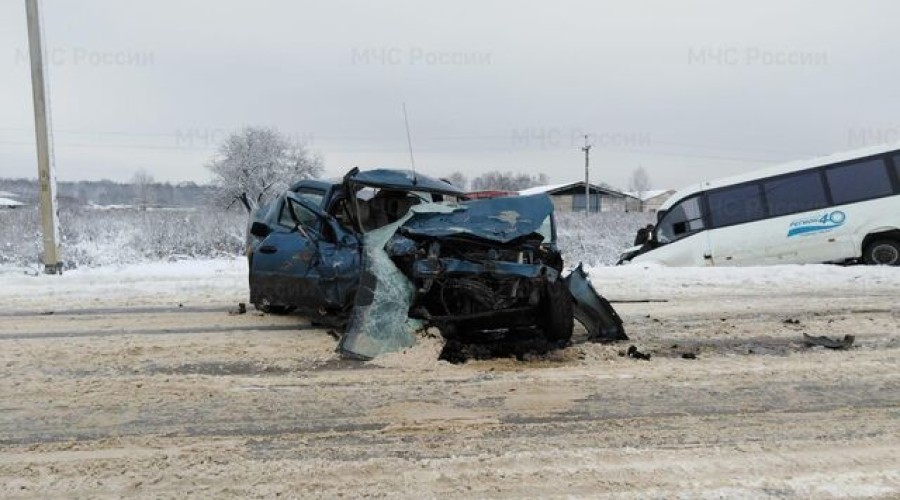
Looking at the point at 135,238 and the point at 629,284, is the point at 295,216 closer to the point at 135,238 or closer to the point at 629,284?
the point at 629,284

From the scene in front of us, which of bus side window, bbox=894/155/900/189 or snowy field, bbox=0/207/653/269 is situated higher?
bus side window, bbox=894/155/900/189

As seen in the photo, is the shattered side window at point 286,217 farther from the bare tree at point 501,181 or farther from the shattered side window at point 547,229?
the bare tree at point 501,181

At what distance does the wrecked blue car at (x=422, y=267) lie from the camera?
5.32 metres

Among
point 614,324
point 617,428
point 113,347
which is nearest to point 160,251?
point 113,347

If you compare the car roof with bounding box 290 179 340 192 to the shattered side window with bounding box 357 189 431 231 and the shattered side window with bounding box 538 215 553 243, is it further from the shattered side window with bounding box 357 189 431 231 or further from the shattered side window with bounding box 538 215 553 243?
the shattered side window with bounding box 538 215 553 243

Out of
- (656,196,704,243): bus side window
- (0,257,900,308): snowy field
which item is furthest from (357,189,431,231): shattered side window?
(656,196,704,243): bus side window

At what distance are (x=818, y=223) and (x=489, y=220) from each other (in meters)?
10.9

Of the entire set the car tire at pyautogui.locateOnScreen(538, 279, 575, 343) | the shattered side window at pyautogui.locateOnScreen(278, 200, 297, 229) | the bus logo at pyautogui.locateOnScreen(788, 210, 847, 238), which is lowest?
the car tire at pyautogui.locateOnScreen(538, 279, 575, 343)

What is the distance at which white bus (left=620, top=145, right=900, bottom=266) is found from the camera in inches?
517

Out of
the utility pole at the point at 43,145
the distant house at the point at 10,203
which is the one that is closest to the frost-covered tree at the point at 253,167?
the distant house at the point at 10,203

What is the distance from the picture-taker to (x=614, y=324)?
19.7 feet

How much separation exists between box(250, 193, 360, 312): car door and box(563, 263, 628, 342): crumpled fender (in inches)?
84.1

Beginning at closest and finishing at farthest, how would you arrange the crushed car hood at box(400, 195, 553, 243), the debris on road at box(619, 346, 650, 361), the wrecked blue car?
the wrecked blue car → the debris on road at box(619, 346, 650, 361) → the crushed car hood at box(400, 195, 553, 243)

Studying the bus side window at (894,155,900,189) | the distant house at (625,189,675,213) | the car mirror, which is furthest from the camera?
the distant house at (625,189,675,213)
